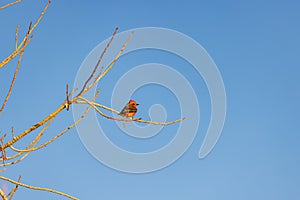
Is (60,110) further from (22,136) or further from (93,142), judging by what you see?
(93,142)

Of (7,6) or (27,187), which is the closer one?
(27,187)

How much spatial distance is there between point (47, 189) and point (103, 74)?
1.08 m

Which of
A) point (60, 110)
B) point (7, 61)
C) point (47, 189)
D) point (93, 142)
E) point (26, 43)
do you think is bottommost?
point (47, 189)

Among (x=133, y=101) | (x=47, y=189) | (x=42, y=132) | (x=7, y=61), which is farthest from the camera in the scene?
(x=133, y=101)

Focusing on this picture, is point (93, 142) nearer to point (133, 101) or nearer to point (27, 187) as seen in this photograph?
point (133, 101)

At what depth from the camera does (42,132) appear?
132 inches

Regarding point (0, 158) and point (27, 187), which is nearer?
point (27, 187)

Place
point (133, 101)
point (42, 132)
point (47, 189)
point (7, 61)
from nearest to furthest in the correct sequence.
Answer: point (47, 189) < point (7, 61) < point (42, 132) < point (133, 101)

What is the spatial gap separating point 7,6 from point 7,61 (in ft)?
2.48

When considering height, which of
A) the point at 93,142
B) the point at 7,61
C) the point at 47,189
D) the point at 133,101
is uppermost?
the point at 133,101

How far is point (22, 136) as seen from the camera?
2850mm

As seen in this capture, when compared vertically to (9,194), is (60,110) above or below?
above

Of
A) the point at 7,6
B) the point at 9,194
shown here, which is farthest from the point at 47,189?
the point at 7,6

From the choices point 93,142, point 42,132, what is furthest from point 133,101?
point 42,132
